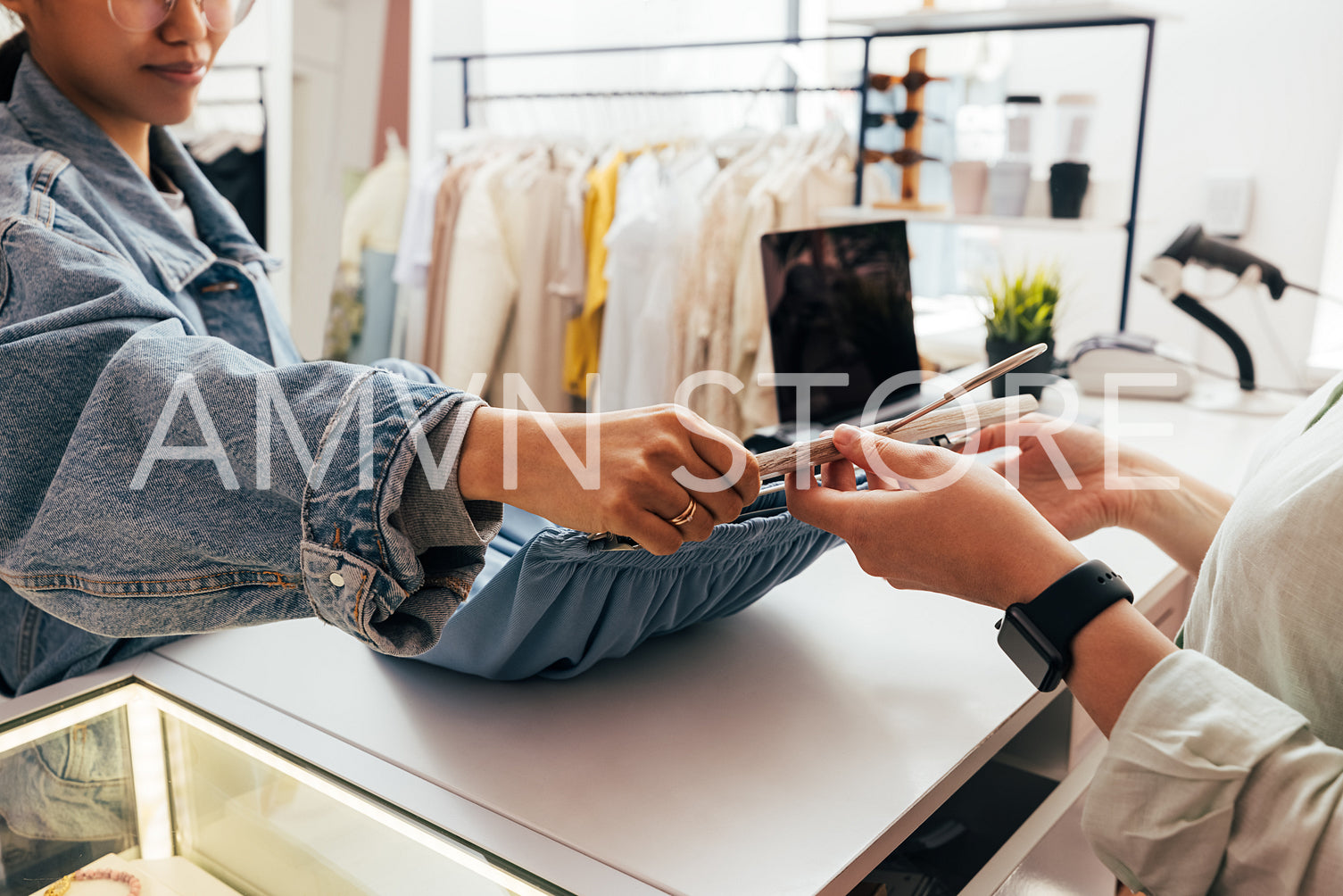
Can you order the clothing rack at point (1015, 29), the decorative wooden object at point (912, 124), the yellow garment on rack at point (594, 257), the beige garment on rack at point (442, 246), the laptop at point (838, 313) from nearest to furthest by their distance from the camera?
the laptop at point (838, 313)
the clothing rack at point (1015, 29)
the decorative wooden object at point (912, 124)
the yellow garment on rack at point (594, 257)
the beige garment on rack at point (442, 246)

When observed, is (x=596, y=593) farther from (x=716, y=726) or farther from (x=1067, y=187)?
(x=1067, y=187)

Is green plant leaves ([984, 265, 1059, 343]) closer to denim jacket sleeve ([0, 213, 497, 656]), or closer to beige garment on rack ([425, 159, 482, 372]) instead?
denim jacket sleeve ([0, 213, 497, 656])

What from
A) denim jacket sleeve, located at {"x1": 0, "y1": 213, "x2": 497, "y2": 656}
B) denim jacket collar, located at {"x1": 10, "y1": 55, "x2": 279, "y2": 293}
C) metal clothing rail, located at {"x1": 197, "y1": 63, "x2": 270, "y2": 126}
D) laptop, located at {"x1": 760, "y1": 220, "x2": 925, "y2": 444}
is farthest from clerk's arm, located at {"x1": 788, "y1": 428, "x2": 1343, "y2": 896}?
metal clothing rail, located at {"x1": 197, "y1": 63, "x2": 270, "y2": 126}

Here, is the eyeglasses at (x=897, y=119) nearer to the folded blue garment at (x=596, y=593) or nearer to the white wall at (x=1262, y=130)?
the white wall at (x=1262, y=130)

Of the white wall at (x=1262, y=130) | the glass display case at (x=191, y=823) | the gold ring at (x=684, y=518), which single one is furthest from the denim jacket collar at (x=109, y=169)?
the white wall at (x=1262, y=130)

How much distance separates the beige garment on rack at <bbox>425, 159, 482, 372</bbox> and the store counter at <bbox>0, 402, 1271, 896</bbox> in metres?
1.90

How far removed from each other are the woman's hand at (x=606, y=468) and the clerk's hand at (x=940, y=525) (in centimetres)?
12

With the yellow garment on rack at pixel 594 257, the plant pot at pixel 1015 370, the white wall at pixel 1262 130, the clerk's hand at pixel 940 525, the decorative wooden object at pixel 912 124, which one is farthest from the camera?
the yellow garment on rack at pixel 594 257

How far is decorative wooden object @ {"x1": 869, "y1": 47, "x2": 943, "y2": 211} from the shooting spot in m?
2.07

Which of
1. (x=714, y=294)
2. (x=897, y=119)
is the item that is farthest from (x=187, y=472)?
(x=897, y=119)

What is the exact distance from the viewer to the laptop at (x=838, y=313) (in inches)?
53.0

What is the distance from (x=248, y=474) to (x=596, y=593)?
0.70ft

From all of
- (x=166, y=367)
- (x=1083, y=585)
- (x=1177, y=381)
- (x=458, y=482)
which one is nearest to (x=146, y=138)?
(x=166, y=367)

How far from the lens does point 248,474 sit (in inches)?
19.9
